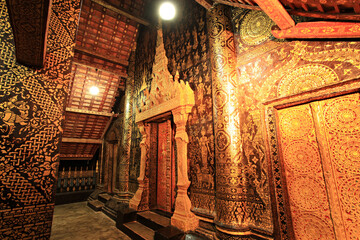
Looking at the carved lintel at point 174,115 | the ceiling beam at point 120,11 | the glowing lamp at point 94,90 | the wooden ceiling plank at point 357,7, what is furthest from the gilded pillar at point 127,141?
the wooden ceiling plank at point 357,7

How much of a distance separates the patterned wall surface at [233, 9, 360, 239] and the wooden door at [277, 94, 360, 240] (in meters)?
0.23

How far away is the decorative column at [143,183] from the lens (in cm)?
480

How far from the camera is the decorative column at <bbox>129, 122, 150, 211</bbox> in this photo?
4.80 m

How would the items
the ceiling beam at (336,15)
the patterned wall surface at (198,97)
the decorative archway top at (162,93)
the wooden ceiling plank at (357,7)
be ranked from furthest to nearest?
the decorative archway top at (162,93), the patterned wall surface at (198,97), the ceiling beam at (336,15), the wooden ceiling plank at (357,7)

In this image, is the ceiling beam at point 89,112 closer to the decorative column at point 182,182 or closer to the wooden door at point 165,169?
the wooden door at point 165,169

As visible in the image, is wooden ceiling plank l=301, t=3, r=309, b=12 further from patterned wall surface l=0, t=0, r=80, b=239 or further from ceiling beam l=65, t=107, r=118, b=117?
ceiling beam l=65, t=107, r=118, b=117

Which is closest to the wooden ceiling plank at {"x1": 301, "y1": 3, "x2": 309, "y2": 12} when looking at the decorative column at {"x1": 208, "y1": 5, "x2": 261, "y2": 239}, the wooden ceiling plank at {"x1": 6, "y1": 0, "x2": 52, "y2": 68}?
the decorative column at {"x1": 208, "y1": 5, "x2": 261, "y2": 239}

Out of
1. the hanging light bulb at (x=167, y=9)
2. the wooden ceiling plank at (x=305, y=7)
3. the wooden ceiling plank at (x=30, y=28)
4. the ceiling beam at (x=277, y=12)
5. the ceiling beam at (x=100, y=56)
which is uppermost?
the ceiling beam at (x=100, y=56)

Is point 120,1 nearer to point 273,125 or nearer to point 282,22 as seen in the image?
point 282,22

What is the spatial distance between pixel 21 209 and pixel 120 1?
6.69 metres

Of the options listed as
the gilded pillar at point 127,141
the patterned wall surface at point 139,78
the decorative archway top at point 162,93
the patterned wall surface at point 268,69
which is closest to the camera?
the patterned wall surface at point 268,69

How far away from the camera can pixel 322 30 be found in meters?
2.17

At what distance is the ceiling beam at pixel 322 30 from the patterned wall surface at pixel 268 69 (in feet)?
0.67

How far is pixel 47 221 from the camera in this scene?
1.55 m
